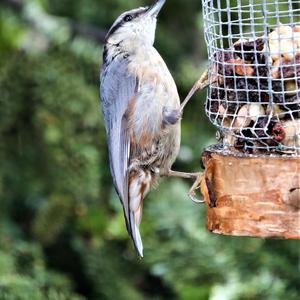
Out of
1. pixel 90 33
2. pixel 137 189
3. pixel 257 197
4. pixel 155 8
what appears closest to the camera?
pixel 257 197

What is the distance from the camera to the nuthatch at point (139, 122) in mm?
3693

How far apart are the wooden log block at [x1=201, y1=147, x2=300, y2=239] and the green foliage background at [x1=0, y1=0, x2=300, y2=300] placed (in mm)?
436

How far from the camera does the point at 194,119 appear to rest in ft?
14.4

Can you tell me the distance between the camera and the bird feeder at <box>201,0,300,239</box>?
2961mm

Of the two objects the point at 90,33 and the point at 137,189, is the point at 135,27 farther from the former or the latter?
the point at 90,33

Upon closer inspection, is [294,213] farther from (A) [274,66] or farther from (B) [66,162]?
(B) [66,162]

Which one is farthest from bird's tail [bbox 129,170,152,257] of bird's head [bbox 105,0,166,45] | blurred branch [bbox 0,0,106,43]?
blurred branch [bbox 0,0,106,43]

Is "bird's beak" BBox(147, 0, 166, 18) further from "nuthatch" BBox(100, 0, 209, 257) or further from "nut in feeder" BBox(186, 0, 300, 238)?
"nut in feeder" BBox(186, 0, 300, 238)

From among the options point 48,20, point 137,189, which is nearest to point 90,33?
point 48,20

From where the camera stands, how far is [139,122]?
376 centimetres

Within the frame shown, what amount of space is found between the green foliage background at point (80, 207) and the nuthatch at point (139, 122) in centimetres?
19

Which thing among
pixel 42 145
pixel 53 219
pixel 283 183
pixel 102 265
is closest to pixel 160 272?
pixel 102 265

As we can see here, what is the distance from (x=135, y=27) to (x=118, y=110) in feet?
1.34

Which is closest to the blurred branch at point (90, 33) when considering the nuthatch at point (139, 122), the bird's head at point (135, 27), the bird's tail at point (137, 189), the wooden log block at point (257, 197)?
the bird's head at point (135, 27)
